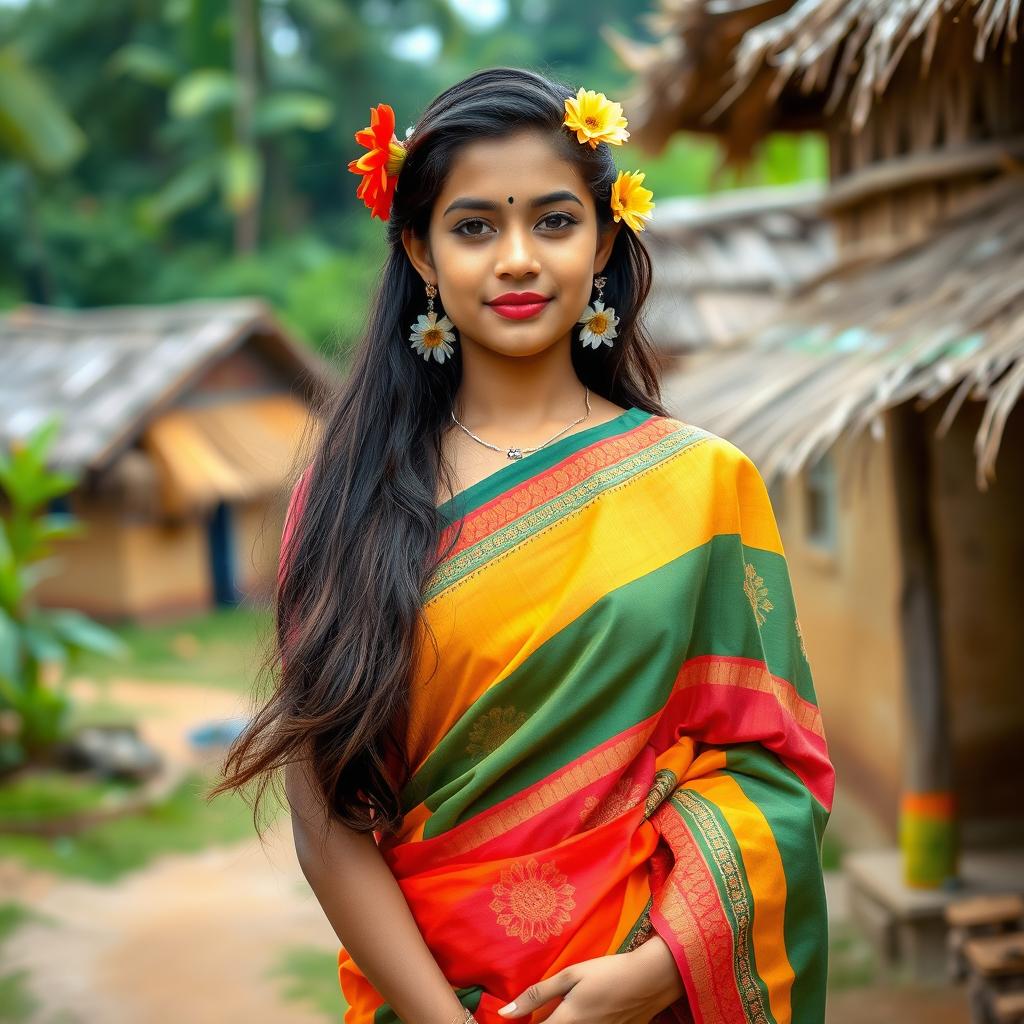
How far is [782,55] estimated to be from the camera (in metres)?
3.75

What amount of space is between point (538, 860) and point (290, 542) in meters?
0.54

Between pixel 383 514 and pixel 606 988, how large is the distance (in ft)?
2.20

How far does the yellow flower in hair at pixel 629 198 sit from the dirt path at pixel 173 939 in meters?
3.33

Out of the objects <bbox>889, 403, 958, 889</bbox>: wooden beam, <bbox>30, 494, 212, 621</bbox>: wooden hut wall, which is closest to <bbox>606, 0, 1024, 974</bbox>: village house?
<bbox>889, 403, 958, 889</bbox>: wooden beam

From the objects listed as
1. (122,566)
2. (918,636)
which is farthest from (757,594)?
(122,566)

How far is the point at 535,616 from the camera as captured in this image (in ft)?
5.44

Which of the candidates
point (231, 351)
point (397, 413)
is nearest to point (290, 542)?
point (397, 413)

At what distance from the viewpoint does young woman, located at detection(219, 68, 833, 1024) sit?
1.61m

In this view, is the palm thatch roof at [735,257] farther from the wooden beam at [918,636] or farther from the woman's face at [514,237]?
the woman's face at [514,237]

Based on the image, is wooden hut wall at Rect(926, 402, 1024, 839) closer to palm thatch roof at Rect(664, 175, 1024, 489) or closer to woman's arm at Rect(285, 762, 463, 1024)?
palm thatch roof at Rect(664, 175, 1024, 489)

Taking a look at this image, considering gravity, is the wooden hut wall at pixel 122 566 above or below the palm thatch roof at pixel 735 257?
below

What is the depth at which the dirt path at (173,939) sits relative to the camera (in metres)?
5.19

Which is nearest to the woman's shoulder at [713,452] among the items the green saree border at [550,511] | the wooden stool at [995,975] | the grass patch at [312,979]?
the green saree border at [550,511]

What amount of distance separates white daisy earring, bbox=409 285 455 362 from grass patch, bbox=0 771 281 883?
5420mm
